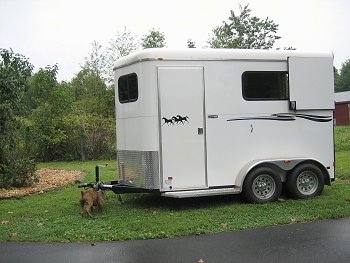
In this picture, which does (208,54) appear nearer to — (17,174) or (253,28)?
(17,174)

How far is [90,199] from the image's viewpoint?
873 centimetres

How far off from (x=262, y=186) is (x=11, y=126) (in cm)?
658

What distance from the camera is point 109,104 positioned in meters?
26.3

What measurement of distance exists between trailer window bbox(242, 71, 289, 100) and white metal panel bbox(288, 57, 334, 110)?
156 mm

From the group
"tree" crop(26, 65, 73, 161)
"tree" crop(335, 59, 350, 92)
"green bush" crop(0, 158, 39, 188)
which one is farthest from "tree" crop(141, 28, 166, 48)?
"tree" crop(335, 59, 350, 92)

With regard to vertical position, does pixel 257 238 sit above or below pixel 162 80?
below

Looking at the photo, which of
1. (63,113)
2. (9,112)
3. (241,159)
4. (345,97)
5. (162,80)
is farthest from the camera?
(345,97)

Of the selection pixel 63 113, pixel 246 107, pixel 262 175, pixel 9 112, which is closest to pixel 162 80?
pixel 246 107

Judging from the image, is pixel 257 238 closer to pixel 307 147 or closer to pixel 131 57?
pixel 307 147

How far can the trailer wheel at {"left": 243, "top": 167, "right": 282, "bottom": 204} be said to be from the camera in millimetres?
9266

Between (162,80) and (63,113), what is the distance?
13501 millimetres

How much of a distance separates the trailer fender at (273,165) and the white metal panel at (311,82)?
42.8 inches

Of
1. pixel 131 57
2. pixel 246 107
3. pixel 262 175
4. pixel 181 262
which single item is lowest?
pixel 181 262

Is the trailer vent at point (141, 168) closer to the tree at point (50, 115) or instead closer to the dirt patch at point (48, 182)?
the dirt patch at point (48, 182)
